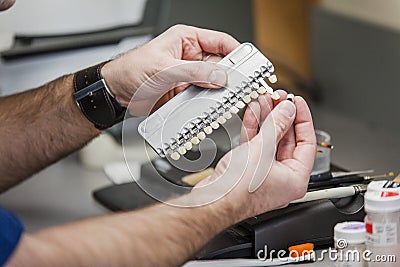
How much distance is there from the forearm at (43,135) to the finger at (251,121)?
32cm

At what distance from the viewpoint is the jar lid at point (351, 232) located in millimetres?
1194

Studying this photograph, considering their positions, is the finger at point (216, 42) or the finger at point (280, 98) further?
the finger at point (216, 42)

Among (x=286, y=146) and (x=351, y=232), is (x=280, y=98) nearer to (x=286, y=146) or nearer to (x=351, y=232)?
(x=286, y=146)

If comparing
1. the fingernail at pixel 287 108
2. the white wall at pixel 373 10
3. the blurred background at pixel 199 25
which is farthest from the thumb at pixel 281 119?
the white wall at pixel 373 10

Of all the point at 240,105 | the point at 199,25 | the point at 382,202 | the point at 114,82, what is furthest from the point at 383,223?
the point at 199,25

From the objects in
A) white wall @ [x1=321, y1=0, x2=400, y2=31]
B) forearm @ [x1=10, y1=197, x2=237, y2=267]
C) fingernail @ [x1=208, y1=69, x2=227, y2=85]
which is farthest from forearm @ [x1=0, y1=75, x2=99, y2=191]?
white wall @ [x1=321, y1=0, x2=400, y2=31]

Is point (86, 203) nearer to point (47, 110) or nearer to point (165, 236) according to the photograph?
point (47, 110)

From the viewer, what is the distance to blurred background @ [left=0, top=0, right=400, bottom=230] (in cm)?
183

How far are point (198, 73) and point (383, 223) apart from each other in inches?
13.3

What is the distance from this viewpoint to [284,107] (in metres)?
1.22

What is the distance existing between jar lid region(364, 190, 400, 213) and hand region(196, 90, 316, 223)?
0.28ft

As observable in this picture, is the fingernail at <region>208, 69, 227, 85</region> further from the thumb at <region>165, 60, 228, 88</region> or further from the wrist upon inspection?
the wrist

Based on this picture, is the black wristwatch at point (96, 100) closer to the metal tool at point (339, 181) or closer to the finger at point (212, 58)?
the finger at point (212, 58)

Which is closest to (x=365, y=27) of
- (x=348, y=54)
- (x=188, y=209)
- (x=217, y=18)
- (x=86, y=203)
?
(x=348, y=54)
